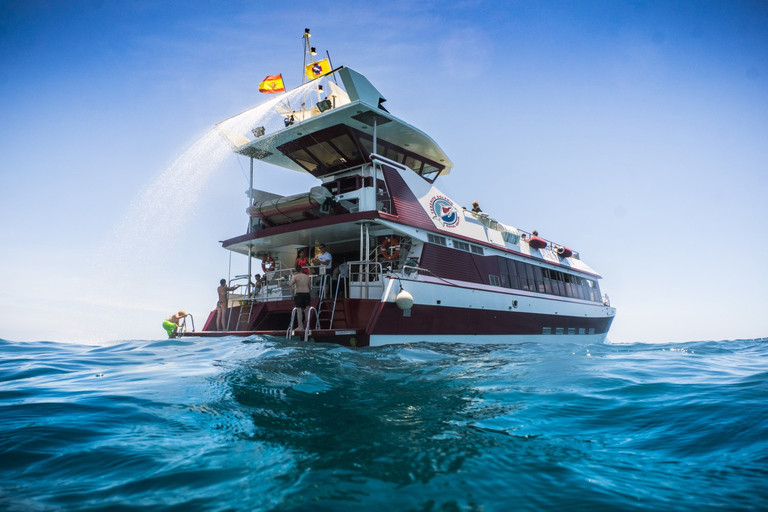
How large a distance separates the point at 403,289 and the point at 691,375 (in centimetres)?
623

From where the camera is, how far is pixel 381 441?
2.94m

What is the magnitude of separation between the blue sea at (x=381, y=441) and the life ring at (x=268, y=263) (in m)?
8.89

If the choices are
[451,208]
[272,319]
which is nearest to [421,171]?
[451,208]

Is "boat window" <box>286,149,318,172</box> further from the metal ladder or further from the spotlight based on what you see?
the metal ladder

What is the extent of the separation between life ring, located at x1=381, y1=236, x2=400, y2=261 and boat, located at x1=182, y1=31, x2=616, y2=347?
36 mm

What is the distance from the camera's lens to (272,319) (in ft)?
40.3

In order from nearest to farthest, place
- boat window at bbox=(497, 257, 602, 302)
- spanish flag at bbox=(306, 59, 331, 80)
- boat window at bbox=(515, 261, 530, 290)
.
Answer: spanish flag at bbox=(306, 59, 331, 80) < boat window at bbox=(497, 257, 602, 302) < boat window at bbox=(515, 261, 530, 290)

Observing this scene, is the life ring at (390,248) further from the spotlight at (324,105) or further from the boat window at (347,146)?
the spotlight at (324,105)

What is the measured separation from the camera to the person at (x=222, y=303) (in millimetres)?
13117

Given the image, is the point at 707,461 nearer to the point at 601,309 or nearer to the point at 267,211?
the point at 267,211

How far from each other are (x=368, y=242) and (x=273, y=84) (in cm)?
657

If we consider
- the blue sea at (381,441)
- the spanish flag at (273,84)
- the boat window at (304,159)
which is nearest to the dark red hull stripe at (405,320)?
the blue sea at (381,441)

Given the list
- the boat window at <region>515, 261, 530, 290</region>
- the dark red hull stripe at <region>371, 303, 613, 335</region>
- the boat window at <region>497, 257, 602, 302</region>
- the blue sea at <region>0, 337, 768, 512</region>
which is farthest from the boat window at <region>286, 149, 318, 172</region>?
the blue sea at <region>0, 337, 768, 512</region>

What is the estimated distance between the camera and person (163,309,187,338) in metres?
13.4
